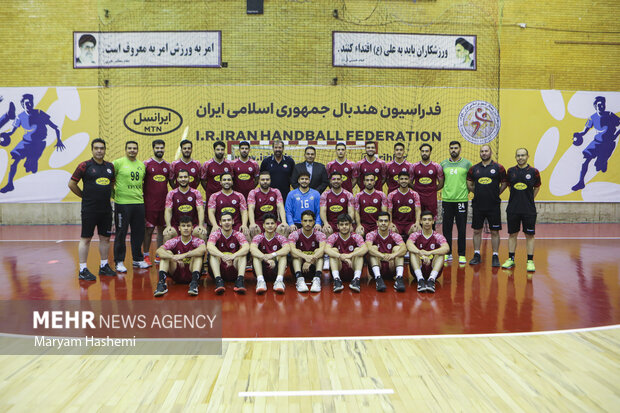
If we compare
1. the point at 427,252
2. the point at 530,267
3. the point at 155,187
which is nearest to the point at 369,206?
the point at 427,252

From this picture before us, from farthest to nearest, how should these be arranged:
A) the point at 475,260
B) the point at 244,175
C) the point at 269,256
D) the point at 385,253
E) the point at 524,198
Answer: the point at 475,260
the point at 244,175
the point at 524,198
the point at 385,253
the point at 269,256

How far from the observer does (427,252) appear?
6.12 metres

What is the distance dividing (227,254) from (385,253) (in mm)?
2178

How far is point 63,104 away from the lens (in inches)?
470

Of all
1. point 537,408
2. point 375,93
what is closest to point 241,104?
point 375,93

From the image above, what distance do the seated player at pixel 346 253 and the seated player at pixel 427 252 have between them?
2.34ft

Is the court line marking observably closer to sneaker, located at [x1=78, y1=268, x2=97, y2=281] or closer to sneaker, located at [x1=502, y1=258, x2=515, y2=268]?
sneaker, located at [x1=78, y1=268, x2=97, y2=281]

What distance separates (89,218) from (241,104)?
20.8 ft

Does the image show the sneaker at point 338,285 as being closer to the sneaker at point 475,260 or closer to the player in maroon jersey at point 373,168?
the player in maroon jersey at point 373,168

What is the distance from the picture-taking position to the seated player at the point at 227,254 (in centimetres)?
583

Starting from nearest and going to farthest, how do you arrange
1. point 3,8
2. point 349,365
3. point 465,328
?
point 349,365 < point 465,328 < point 3,8

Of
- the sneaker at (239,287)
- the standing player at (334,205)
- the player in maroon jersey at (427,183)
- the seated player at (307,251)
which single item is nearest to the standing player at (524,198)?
the player in maroon jersey at (427,183)

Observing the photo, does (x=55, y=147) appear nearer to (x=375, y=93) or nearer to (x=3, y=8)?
(x=3, y=8)

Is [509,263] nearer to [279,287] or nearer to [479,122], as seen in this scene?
[279,287]
